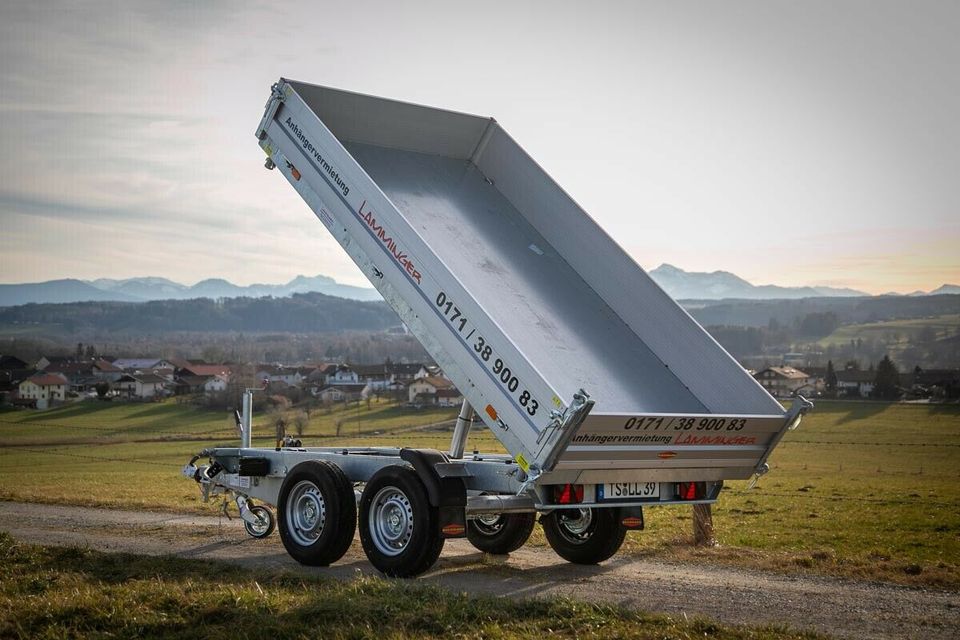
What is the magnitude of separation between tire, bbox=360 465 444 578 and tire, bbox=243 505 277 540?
3505 millimetres

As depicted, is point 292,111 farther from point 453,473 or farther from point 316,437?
point 316,437

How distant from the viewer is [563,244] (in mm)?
11648

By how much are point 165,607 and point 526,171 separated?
20.3 ft

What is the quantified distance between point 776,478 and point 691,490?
27776 mm

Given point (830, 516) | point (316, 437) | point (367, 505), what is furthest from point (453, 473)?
point (316, 437)

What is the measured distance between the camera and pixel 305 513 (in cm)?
1138

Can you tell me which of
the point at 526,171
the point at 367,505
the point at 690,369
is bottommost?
the point at 367,505

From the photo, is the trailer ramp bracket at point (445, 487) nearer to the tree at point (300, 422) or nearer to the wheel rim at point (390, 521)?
the wheel rim at point (390, 521)

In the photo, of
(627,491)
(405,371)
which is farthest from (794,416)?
(405,371)

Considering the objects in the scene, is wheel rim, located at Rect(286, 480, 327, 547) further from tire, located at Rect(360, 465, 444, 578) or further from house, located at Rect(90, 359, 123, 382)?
house, located at Rect(90, 359, 123, 382)

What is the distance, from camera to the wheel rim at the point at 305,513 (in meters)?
11.1

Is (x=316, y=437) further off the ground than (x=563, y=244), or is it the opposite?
(x=563, y=244)

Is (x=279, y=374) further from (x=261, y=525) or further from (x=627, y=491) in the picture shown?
(x=627, y=491)

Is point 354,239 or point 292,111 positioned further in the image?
point 292,111
